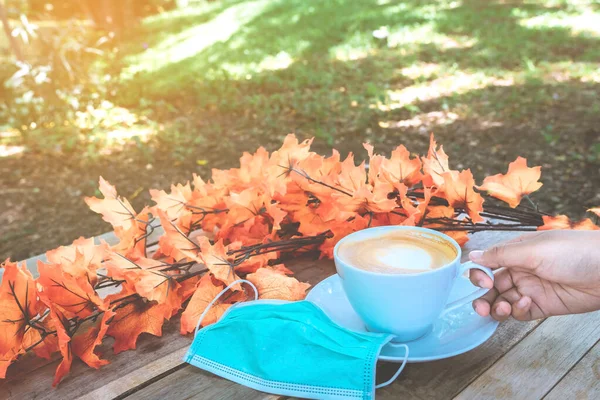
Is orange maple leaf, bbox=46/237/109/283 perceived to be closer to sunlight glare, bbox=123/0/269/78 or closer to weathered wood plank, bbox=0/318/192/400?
weathered wood plank, bbox=0/318/192/400

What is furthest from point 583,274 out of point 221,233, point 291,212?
point 221,233

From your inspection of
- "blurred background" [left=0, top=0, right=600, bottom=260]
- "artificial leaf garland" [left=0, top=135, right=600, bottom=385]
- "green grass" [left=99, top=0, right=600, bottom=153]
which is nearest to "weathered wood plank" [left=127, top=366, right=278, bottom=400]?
"artificial leaf garland" [left=0, top=135, right=600, bottom=385]

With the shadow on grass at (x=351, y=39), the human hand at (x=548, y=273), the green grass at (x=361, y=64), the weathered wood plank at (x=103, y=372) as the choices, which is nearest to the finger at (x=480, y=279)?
the human hand at (x=548, y=273)

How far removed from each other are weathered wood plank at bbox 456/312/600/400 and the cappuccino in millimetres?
175

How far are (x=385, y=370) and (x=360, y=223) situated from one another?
33cm

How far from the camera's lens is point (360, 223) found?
3.52ft

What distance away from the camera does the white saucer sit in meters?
0.80

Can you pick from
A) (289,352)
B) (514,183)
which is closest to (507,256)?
(514,183)

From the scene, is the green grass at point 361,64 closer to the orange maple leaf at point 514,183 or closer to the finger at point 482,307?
the orange maple leaf at point 514,183

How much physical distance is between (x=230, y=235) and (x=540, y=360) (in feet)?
2.15

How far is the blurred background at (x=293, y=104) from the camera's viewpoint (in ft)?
12.7

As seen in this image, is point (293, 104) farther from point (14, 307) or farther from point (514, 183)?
point (14, 307)

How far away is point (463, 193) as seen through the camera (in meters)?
1.04

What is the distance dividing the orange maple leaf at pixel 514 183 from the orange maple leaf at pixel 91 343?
73cm
